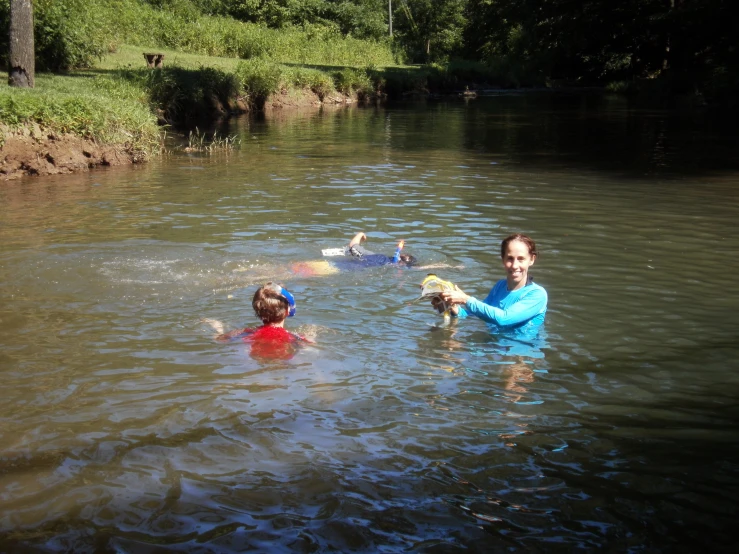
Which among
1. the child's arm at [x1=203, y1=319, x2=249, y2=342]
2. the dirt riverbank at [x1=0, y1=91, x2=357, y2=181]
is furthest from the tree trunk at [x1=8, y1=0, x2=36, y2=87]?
the child's arm at [x1=203, y1=319, x2=249, y2=342]

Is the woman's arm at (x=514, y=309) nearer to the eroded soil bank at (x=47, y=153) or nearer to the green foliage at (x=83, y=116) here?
the eroded soil bank at (x=47, y=153)

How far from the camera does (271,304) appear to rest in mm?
6656

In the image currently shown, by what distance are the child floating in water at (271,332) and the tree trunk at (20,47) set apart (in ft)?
50.6

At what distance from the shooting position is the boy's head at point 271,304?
6668mm

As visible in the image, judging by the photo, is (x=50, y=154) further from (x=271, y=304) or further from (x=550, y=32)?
(x=550, y=32)

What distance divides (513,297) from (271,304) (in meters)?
2.08

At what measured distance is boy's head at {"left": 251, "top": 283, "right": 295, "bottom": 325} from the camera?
667 cm

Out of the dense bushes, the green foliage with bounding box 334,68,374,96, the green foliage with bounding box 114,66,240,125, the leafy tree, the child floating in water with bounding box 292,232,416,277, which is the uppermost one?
the leafy tree

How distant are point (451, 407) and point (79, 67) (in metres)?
26.6

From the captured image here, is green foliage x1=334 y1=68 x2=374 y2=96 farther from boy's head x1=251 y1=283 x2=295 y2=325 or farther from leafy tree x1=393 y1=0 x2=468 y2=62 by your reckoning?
boy's head x1=251 y1=283 x2=295 y2=325

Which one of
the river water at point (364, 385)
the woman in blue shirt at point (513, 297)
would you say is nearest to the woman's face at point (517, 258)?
the woman in blue shirt at point (513, 297)

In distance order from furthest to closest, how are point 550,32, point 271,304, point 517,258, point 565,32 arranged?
point 550,32 → point 565,32 → point 271,304 → point 517,258

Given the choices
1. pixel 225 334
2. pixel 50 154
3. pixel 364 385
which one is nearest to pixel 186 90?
pixel 50 154

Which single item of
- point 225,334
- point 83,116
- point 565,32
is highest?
point 565,32
